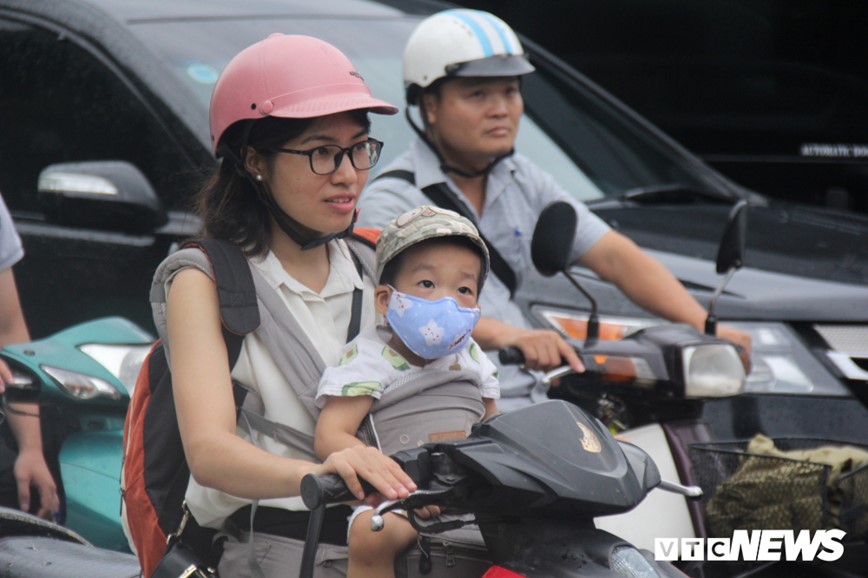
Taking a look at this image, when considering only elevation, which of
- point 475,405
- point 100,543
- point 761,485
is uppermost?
point 475,405

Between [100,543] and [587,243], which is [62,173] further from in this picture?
[587,243]

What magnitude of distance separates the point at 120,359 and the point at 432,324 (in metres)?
1.60

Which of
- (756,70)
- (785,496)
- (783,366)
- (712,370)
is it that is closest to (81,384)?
(712,370)

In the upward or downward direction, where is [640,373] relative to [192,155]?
downward

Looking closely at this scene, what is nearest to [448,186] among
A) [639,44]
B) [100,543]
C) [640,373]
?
[640,373]

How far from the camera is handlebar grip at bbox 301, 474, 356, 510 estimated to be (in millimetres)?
2219

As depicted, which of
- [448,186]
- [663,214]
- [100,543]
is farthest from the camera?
[663,214]

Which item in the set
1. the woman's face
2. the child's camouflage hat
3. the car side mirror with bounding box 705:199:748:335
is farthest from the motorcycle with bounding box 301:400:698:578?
the car side mirror with bounding box 705:199:748:335

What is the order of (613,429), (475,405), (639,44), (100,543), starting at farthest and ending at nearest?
(639,44) → (100,543) → (613,429) → (475,405)

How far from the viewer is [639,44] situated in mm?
8141

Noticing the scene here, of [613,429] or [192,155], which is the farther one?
[192,155]

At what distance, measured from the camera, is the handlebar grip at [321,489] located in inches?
87.4

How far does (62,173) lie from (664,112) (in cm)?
466

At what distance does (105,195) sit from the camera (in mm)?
4332
